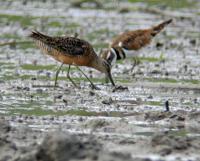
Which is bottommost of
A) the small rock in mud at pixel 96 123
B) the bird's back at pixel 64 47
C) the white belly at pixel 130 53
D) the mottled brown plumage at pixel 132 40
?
the white belly at pixel 130 53

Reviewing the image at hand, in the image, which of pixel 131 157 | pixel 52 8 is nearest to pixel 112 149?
pixel 131 157

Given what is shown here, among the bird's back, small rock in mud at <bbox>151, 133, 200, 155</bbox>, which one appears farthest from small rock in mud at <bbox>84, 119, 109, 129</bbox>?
the bird's back

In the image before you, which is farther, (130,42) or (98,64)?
(130,42)

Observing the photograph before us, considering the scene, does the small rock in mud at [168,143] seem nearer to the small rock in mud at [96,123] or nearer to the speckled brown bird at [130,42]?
the small rock in mud at [96,123]

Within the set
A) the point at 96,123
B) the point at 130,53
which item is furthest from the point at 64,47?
the point at 96,123

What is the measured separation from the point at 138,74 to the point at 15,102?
4.19m

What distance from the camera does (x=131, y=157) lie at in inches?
304

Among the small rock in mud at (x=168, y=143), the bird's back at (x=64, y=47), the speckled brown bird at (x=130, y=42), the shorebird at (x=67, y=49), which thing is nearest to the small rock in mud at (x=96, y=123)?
the small rock in mud at (x=168, y=143)

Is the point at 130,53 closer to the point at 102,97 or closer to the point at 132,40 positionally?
the point at 132,40

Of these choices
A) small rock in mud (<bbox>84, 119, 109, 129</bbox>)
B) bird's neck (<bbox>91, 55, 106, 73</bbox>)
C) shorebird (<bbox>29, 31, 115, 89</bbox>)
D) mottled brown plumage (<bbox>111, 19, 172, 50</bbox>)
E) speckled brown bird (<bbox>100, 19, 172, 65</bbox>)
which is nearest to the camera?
small rock in mud (<bbox>84, 119, 109, 129</bbox>)

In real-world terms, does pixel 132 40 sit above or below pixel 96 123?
above

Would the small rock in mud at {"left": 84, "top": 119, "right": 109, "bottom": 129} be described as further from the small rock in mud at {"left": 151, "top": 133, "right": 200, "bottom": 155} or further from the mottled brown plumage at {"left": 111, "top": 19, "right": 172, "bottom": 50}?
the mottled brown plumage at {"left": 111, "top": 19, "right": 172, "bottom": 50}

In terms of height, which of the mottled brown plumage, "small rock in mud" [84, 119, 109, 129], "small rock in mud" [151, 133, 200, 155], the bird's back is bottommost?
"small rock in mud" [84, 119, 109, 129]

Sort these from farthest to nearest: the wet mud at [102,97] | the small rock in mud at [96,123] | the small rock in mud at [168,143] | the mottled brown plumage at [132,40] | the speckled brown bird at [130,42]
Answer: the mottled brown plumage at [132,40] → the speckled brown bird at [130,42] → the small rock in mud at [96,123] → the small rock in mud at [168,143] → the wet mud at [102,97]
